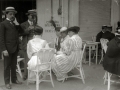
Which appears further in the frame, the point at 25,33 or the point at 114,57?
the point at 25,33

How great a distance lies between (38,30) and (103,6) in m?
4.90

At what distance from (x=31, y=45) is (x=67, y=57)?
99 centimetres

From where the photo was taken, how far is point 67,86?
552cm

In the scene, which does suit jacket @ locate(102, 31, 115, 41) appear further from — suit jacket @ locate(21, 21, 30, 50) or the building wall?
suit jacket @ locate(21, 21, 30, 50)

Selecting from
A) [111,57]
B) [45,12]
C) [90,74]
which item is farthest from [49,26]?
[111,57]

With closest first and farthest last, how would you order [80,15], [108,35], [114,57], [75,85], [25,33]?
1. [114,57]
2. [75,85]
3. [25,33]
4. [108,35]
5. [80,15]

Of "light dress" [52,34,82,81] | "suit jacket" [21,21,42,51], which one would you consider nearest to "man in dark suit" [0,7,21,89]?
"suit jacket" [21,21,42,51]

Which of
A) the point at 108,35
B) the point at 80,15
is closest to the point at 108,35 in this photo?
the point at 108,35

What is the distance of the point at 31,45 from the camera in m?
5.40

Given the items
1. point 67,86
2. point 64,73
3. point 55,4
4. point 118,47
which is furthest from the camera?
point 55,4

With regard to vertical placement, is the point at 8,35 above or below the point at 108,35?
above

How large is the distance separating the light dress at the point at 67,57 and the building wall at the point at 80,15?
344cm

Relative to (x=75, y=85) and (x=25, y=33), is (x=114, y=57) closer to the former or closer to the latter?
(x=75, y=85)

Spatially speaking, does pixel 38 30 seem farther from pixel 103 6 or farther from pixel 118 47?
pixel 103 6
